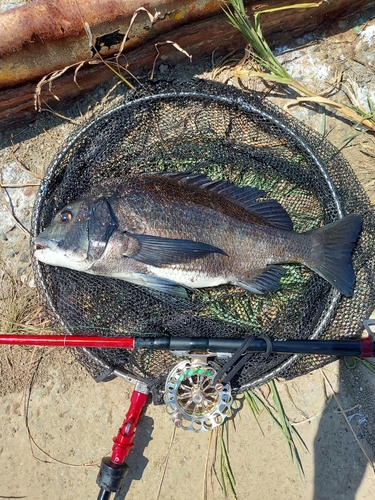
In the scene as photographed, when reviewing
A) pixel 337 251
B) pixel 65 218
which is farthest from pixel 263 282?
pixel 65 218

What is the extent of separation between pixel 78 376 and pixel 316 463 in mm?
1942

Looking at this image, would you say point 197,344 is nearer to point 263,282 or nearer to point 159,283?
point 159,283

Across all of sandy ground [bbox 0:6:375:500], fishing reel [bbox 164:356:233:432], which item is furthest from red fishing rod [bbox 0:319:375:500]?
sandy ground [bbox 0:6:375:500]

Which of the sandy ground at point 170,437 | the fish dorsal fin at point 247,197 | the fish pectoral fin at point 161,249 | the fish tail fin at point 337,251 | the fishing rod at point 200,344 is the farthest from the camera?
the sandy ground at point 170,437

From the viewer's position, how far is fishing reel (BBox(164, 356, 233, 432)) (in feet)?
9.25

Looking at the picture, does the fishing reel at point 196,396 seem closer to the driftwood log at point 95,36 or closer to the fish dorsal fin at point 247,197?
the fish dorsal fin at point 247,197

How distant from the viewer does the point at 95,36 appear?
8.93 ft

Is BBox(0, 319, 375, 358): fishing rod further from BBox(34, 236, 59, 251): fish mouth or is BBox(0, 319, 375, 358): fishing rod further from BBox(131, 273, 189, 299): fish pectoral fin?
BBox(34, 236, 59, 251): fish mouth

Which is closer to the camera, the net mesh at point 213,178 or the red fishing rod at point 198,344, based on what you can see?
the red fishing rod at point 198,344

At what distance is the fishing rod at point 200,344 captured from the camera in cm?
254

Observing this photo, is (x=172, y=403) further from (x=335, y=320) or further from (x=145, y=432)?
(x=335, y=320)

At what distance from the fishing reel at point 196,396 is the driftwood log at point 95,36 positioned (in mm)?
2203

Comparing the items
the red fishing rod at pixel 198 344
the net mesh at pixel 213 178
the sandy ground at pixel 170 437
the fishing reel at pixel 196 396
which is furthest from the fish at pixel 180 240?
the sandy ground at pixel 170 437

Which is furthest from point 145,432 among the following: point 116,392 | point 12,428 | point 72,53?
point 72,53
